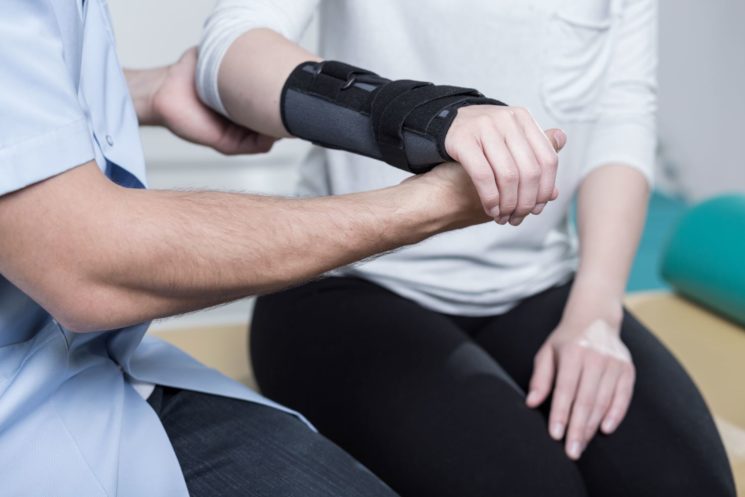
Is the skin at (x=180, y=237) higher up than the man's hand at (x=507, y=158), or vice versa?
the man's hand at (x=507, y=158)

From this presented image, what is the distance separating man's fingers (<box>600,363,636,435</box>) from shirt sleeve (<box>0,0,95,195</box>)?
0.69m

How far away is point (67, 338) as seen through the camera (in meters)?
0.93

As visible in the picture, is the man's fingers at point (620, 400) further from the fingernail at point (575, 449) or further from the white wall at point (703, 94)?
the white wall at point (703, 94)

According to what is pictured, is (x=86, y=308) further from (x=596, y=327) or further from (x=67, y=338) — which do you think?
(x=596, y=327)

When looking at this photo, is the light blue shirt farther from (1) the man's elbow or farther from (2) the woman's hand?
(2) the woman's hand

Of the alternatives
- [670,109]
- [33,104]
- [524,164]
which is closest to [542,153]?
[524,164]

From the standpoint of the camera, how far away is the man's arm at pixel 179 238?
76 cm

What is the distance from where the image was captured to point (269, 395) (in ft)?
4.17

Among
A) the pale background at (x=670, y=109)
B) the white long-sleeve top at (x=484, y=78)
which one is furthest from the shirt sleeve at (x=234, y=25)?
the pale background at (x=670, y=109)

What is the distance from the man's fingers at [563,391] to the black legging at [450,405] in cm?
2

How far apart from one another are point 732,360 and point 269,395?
0.82 metres

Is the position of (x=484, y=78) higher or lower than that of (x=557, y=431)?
higher

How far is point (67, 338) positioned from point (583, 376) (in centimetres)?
61

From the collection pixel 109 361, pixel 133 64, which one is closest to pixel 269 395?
pixel 109 361
